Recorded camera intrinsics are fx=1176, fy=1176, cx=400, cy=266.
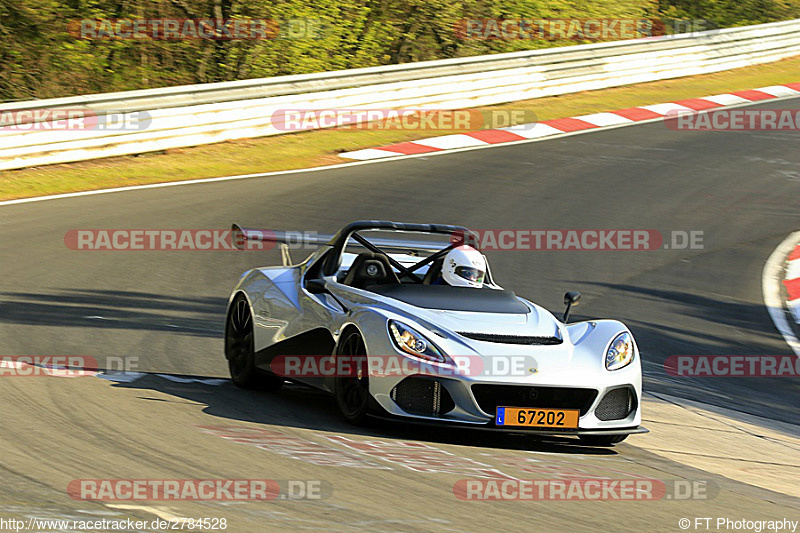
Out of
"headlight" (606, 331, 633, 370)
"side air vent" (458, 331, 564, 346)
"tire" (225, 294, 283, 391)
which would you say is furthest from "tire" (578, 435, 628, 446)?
"tire" (225, 294, 283, 391)

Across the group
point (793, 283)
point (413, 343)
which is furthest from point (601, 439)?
point (793, 283)

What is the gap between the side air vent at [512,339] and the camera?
6.92m

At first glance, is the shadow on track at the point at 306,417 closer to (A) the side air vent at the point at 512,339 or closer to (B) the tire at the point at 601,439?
(B) the tire at the point at 601,439

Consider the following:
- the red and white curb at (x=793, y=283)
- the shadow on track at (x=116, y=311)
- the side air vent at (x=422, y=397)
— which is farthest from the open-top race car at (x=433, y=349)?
the red and white curb at (x=793, y=283)

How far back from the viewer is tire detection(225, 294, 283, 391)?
811 centimetres

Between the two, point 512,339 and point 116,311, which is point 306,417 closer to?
point 512,339

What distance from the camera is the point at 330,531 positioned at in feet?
15.7

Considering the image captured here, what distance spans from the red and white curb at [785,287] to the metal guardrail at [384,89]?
7.72 meters

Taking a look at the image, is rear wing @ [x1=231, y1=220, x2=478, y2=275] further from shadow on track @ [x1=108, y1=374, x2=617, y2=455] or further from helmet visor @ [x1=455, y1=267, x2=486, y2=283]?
shadow on track @ [x1=108, y1=374, x2=617, y2=455]

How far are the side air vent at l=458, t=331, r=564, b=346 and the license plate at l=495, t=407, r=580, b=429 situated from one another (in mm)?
458

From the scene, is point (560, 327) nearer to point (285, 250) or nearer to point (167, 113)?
point (285, 250)

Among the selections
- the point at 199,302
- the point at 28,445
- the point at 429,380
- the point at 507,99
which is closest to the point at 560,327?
the point at 429,380

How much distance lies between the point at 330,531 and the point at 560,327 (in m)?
3.01

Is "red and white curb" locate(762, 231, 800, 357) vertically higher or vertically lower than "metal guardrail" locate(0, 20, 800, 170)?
lower
